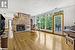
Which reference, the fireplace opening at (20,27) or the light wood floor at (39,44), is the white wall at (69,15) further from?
the fireplace opening at (20,27)

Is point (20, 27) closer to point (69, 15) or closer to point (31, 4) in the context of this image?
point (69, 15)

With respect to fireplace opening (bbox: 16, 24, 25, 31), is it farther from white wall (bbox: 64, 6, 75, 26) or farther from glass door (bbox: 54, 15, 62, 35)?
white wall (bbox: 64, 6, 75, 26)

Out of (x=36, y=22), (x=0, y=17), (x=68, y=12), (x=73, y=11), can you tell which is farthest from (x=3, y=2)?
(x=36, y=22)

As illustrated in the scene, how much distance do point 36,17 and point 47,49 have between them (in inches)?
624

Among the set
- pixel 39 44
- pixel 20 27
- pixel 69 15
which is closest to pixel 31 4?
pixel 39 44

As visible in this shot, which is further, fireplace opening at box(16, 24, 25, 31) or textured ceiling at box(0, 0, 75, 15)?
fireplace opening at box(16, 24, 25, 31)

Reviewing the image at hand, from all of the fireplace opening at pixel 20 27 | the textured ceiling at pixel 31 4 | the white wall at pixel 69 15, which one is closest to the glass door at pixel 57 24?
the white wall at pixel 69 15

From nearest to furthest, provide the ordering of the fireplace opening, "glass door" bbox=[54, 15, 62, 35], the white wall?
the white wall, "glass door" bbox=[54, 15, 62, 35], the fireplace opening

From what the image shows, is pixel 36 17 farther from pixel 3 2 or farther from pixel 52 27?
pixel 3 2

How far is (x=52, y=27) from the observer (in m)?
15.0

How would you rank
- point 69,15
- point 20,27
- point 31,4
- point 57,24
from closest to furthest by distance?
1. point 31,4
2. point 69,15
3. point 57,24
4. point 20,27

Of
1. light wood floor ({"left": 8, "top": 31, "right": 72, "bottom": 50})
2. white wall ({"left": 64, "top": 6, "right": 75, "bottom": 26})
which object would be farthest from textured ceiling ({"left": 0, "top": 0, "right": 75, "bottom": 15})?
light wood floor ({"left": 8, "top": 31, "right": 72, "bottom": 50})

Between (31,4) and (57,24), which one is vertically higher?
(31,4)

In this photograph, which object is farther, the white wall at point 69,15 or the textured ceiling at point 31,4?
the white wall at point 69,15
